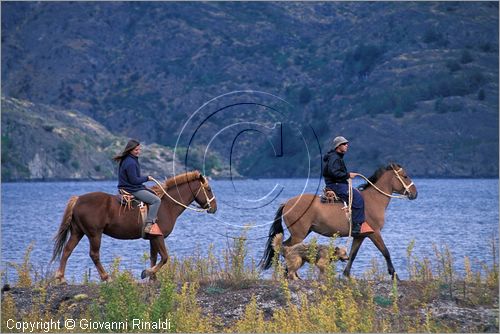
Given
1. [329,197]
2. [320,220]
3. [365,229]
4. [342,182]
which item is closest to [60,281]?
[320,220]

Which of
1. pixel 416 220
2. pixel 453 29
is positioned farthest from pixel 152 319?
pixel 453 29

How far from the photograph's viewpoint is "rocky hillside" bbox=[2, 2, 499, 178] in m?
127

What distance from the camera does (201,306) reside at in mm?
16422

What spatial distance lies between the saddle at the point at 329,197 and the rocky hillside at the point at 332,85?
102697mm

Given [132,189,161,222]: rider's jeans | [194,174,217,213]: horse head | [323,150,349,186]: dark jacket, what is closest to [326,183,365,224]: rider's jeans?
[323,150,349,186]: dark jacket

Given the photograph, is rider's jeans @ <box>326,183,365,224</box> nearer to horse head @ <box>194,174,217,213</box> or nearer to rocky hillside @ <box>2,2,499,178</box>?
horse head @ <box>194,174,217,213</box>

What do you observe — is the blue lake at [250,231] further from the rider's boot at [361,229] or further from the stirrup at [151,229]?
the rider's boot at [361,229]

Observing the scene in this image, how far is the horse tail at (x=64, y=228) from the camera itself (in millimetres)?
18219

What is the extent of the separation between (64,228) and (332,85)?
481 feet

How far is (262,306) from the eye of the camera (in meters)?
16.3

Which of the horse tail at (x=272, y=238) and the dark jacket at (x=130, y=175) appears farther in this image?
the horse tail at (x=272, y=238)

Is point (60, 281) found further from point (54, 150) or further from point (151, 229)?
point (54, 150)

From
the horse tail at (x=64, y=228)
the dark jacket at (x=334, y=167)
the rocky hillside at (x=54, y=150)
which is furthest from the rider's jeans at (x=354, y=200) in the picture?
Result: the rocky hillside at (x=54, y=150)

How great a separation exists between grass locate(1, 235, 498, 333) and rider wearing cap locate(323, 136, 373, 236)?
0.91 m
